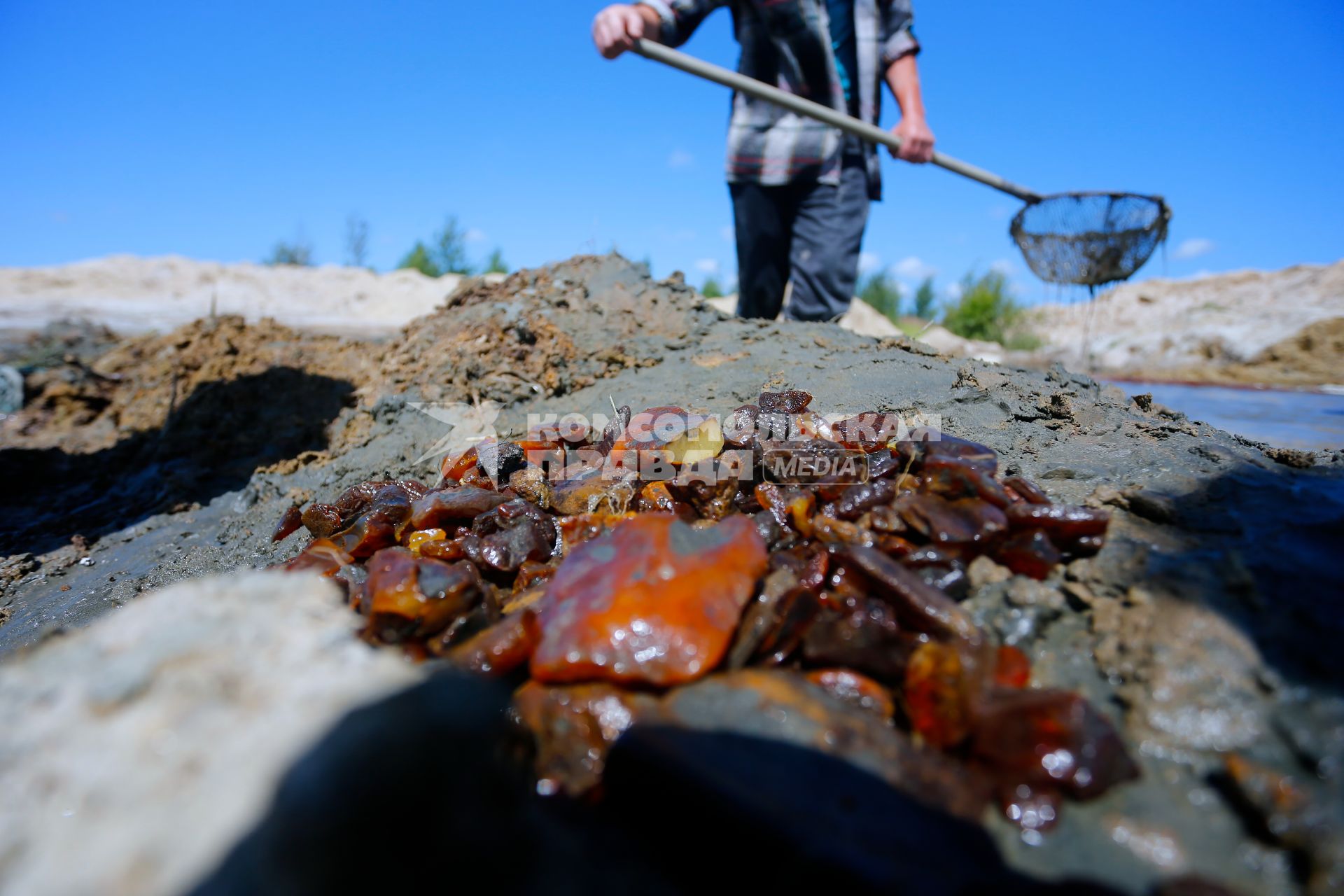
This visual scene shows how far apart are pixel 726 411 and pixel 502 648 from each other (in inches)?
66.5

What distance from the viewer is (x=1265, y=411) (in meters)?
5.32

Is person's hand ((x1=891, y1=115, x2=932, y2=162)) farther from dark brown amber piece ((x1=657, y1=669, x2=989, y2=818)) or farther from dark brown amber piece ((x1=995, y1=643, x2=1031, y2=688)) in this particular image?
dark brown amber piece ((x1=657, y1=669, x2=989, y2=818))

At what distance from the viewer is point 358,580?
196 cm

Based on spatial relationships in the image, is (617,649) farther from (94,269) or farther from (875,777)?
(94,269)

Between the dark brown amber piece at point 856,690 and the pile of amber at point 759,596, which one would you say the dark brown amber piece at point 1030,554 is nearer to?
the pile of amber at point 759,596

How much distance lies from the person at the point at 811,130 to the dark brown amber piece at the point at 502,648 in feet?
11.2

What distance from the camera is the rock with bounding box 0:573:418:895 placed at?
880mm

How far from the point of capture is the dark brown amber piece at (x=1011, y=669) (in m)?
1.36

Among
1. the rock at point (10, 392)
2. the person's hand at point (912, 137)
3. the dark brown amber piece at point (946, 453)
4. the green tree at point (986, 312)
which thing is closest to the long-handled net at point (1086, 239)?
the person's hand at point (912, 137)

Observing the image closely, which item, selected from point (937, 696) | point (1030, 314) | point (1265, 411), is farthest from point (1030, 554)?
point (1030, 314)

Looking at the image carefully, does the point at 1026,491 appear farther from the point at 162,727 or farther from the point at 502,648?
the point at 162,727

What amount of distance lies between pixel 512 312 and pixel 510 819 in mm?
3265

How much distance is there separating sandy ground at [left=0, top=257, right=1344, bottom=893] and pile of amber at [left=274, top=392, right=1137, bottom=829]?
0.13 meters

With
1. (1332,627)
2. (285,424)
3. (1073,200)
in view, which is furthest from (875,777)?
(1073,200)
